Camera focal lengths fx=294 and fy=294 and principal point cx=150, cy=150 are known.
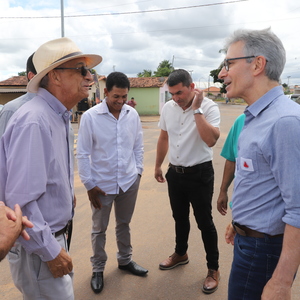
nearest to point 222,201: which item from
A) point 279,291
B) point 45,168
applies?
point 279,291

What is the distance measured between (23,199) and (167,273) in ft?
6.93

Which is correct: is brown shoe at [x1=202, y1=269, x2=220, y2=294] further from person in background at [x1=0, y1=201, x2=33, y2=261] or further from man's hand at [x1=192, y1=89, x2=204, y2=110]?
person in background at [x1=0, y1=201, x2=33, y2=261]

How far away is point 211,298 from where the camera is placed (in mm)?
2766

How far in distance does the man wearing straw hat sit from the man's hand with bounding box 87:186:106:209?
0.95 metres

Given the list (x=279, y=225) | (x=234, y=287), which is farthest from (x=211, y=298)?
(x=279, y=225)

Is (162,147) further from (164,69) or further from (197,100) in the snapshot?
(164,69)

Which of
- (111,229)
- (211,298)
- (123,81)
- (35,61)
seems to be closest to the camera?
(35,61)

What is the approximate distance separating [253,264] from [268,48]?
1.20 metres

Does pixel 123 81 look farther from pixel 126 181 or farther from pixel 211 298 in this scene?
pixel 211 298

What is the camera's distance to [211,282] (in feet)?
9.52

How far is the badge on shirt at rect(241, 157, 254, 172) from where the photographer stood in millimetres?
1577

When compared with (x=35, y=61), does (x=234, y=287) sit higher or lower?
lower

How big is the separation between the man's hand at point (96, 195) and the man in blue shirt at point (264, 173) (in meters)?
1.56

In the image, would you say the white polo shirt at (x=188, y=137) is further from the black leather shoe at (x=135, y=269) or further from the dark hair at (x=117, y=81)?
the black leather shoe at (x=135, y=269)
